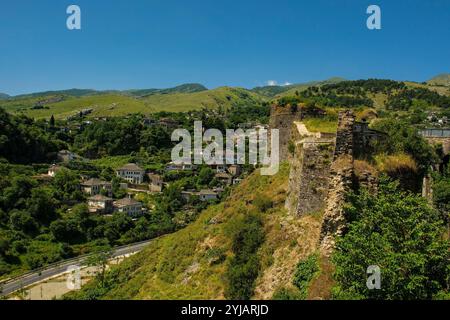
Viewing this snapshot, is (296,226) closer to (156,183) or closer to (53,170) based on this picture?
(156,183)

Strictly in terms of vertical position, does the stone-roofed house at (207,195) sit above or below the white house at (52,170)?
below

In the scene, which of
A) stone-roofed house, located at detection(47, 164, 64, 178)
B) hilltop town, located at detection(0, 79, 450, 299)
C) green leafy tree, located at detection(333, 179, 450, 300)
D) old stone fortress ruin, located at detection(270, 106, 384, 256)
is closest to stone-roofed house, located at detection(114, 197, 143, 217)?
hilltop town, located at detection(0, 79, 450, 299)

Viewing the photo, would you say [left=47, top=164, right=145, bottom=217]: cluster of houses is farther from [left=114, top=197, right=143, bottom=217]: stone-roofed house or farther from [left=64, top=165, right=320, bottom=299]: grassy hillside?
[left=64, top=165, right=320, bottom=299]: grassy hillside

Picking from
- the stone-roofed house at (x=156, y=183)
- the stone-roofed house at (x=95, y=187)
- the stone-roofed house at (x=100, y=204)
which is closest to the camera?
the stone-roofed house at (x=100, y=204)

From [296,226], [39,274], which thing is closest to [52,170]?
[39,274]

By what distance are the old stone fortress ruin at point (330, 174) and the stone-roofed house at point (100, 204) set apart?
168 ft

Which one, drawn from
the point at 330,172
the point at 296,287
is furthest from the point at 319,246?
the point at 330,172

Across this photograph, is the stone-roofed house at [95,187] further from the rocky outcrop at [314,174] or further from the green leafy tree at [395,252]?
the green leafy tree at [395,252]

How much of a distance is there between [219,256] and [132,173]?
216 ft

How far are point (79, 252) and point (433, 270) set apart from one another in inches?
1860

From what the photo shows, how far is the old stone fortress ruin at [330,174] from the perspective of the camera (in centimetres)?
1320

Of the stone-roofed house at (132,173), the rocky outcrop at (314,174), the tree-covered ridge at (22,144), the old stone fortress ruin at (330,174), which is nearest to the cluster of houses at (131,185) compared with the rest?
the stone-roofed house at (132,173)

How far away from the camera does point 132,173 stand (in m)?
82.3
